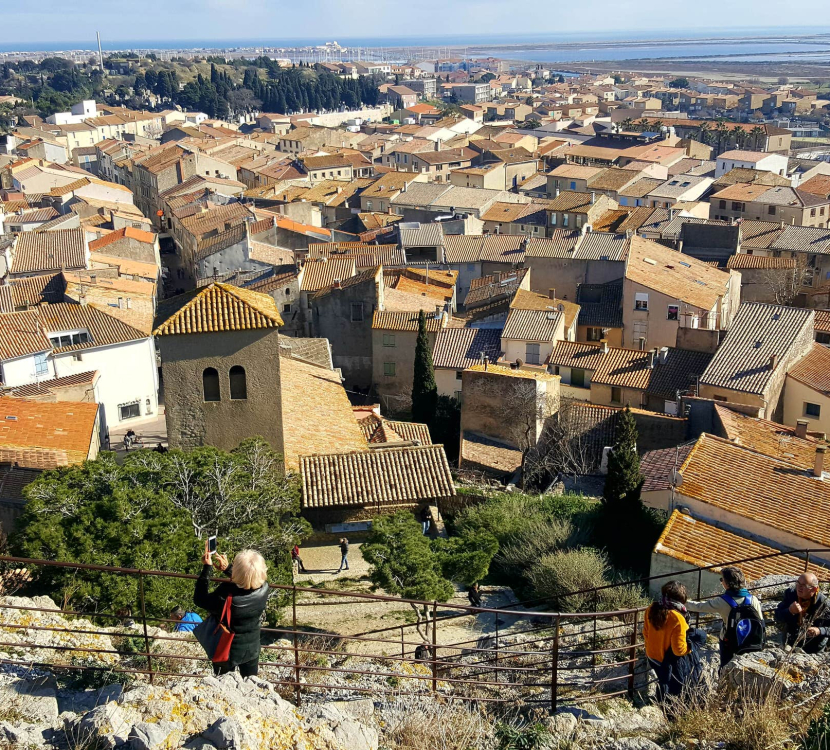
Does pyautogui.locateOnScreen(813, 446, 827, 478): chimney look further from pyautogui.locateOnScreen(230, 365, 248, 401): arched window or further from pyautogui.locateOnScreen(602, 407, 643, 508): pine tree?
pyautogui.locateOnScreen(230, 365, 248, 401): arched window

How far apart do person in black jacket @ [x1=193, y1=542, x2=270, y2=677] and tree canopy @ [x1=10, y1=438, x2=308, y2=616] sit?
214 inches

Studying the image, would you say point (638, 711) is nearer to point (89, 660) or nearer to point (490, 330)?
point (89, 660)

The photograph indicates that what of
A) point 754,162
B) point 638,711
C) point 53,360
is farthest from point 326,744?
point 754,162

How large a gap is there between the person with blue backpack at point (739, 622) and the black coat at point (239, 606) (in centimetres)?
417

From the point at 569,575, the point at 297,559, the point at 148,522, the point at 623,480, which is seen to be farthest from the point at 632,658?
the point at 623,480

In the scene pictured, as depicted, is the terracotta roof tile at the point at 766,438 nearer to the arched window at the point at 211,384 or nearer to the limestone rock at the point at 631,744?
the arched window at the point at 211,384

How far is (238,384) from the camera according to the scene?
1967cm

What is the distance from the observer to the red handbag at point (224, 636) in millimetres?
7152

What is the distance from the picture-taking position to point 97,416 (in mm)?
23578

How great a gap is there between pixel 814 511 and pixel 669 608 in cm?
1054

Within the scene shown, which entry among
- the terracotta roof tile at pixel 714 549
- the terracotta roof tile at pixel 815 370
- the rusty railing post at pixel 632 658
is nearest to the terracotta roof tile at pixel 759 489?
the terracotta roof tile at pixel 714 549

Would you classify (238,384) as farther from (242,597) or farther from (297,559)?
(242,597)

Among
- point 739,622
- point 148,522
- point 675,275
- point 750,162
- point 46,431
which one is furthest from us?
point 750,162

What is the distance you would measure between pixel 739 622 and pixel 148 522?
861 centimetres
